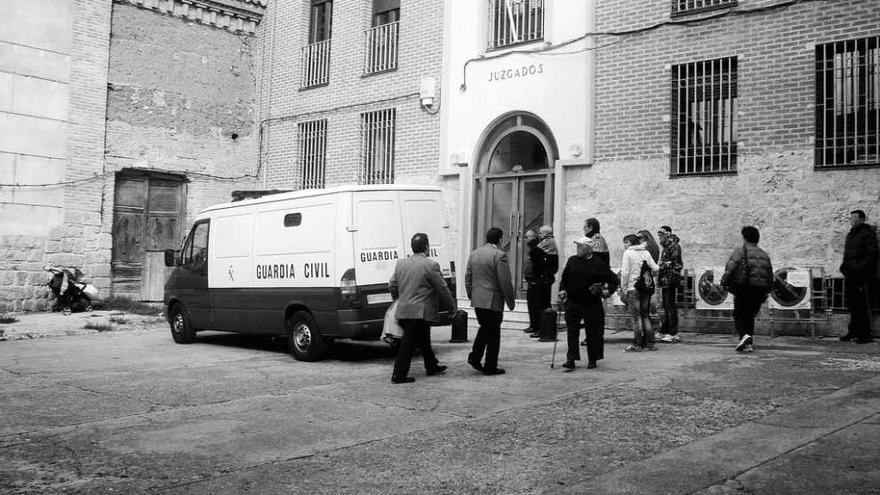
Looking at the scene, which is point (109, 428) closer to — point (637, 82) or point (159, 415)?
point (159, 415)

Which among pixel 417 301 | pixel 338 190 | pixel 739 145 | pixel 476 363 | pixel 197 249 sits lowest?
pixel 476 363

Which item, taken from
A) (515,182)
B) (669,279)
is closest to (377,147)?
(515,182)

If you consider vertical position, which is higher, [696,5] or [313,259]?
[696,5]

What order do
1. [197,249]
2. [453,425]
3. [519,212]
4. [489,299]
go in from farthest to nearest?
[519,212], [197,249], [489,299], [453,425]

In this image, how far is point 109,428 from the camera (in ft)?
21.6

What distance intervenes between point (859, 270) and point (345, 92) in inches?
460

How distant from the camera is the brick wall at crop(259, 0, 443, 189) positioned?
16.9 meters

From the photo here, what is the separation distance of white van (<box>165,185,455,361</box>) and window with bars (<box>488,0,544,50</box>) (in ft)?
18.0

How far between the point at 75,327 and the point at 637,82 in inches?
428

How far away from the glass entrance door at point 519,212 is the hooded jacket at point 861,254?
5.20 meters

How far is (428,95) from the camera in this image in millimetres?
16703

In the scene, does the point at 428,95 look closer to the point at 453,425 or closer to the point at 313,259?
the point at 313,259

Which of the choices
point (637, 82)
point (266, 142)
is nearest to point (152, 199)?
point (266, 142)

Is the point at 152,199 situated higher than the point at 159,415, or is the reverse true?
the point at 152,199
